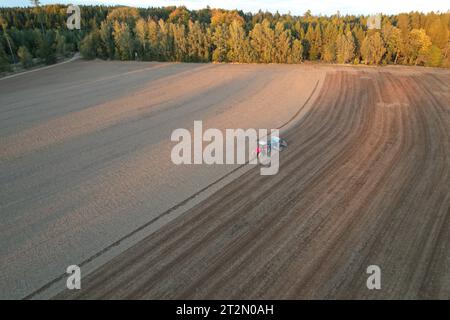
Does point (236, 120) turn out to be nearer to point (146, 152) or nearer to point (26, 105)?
point (146, 152)

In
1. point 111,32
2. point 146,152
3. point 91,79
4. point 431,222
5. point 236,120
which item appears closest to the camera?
point 431,222

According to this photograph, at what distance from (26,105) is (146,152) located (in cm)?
2704

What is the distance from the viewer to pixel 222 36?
75.5 meters

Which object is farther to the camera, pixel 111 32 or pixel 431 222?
pixel 111 32

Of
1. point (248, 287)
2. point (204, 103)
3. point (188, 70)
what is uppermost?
point (188, 70)

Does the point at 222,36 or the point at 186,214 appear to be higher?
the point at 222,36

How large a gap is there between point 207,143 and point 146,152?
5.57 m

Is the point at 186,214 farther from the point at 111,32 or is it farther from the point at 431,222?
the point at 111,32

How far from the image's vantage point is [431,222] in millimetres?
15953

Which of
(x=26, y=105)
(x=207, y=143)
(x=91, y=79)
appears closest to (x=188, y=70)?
(x=91, y=79)

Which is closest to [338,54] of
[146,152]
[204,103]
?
[204,103]

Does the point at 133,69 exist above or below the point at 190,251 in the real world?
above

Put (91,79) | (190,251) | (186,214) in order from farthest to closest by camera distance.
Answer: (91,79) → (186,214) → (190,251)

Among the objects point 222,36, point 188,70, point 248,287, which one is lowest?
point 248,287
